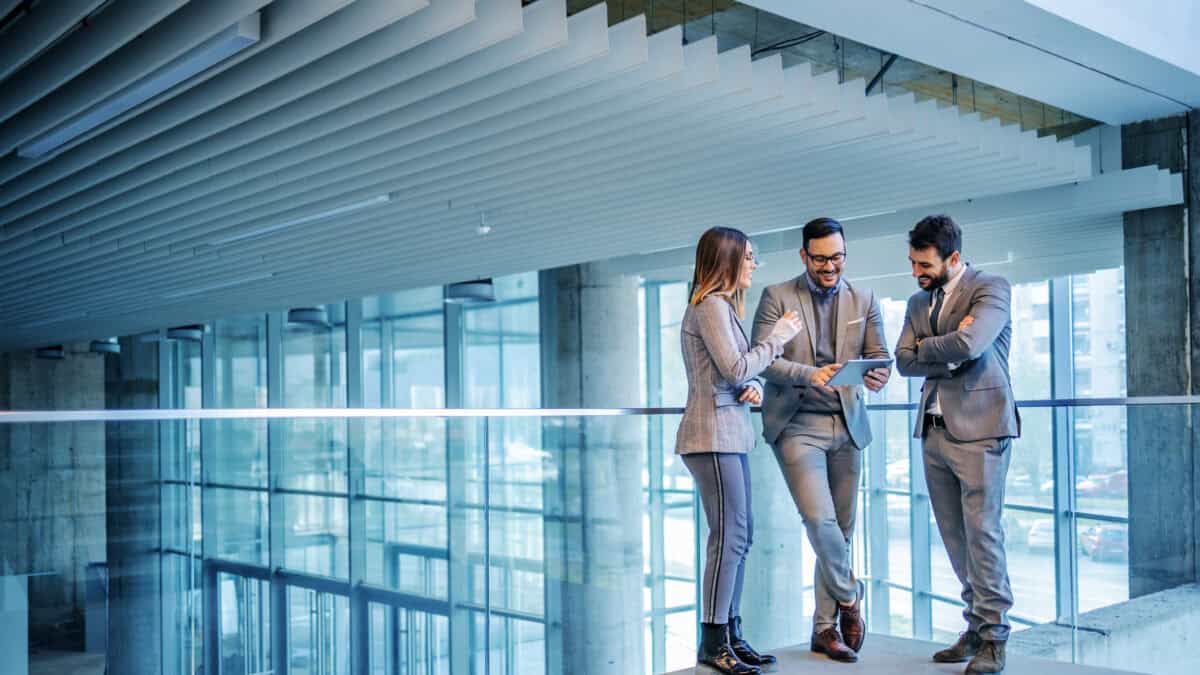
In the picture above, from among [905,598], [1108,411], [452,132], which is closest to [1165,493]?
[1108,411]

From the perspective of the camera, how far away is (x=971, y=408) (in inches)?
137

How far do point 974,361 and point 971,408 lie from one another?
150 millimetres

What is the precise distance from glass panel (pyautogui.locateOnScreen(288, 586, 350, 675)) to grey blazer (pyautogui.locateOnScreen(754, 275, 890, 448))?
26.6 feet

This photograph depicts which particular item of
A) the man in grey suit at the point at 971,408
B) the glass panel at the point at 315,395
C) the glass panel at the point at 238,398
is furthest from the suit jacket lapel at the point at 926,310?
the glass panel at the point at 238,398

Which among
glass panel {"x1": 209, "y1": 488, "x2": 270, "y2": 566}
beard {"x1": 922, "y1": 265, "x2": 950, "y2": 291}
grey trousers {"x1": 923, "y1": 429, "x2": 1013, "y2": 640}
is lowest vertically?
glass panel {"x1": 209, "y1": 488, "x2": 270, "y2": 566}

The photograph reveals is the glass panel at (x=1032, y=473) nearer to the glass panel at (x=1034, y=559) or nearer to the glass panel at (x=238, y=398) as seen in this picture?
the glass panel at (x=1034, y=559)

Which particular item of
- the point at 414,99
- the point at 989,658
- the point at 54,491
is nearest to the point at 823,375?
the point at 989,658

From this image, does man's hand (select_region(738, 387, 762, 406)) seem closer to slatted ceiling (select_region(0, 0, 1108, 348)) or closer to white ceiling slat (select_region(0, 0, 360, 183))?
slatted ceiling (select_region(0, 0, 1108, 348))

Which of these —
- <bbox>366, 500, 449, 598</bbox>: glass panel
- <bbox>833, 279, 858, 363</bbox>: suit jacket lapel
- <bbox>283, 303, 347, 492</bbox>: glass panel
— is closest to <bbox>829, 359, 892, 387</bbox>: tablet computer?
<bbox>833, 279, 858, 363</bbox>: suit jacket lapel

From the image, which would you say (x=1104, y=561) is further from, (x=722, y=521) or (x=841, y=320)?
(x=722, y=521)

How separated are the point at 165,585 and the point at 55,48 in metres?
2.68

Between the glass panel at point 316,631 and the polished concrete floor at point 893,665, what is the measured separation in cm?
776

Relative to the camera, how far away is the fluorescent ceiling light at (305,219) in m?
8.13

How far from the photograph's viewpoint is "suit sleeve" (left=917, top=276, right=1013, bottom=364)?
11.0 feet
